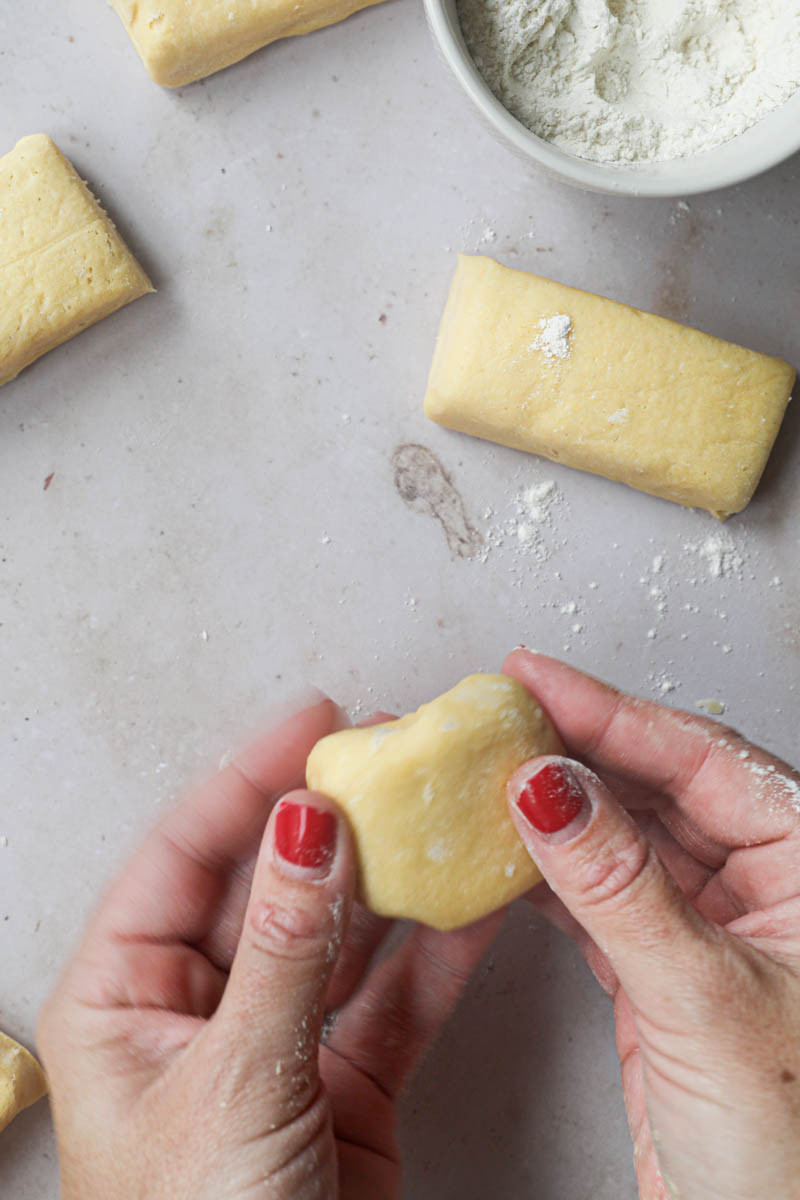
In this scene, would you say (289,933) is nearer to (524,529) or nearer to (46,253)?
(524,529)

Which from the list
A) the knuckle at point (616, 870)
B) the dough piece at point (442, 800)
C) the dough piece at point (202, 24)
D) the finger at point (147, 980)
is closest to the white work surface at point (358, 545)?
the dough piece at point (202, 24)

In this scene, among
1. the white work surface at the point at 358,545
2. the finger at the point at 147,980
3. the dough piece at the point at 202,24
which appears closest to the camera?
the finger at the point at 147,980

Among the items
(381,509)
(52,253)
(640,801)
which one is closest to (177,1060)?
(640,801)

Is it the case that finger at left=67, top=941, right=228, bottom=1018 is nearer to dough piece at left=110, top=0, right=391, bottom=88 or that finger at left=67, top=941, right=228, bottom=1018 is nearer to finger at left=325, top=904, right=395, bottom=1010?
finger at left=325, top=904, right=395, bottom=1010

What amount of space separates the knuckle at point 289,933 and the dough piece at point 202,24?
950mm

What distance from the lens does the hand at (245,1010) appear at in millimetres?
790

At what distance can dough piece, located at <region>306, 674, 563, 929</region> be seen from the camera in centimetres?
84

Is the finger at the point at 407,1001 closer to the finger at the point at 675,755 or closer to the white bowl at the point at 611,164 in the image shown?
the finger at the point at 675,755

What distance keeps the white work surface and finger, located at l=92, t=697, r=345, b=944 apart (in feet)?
0.43

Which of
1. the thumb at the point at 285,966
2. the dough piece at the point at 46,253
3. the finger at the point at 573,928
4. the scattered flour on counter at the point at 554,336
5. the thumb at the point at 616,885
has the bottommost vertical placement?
the finger at the point at 573,928

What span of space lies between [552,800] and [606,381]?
1.71 ft

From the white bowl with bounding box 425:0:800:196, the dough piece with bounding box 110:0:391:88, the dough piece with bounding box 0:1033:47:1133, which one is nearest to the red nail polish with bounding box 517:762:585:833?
the white bowl with bounding box 425:0:800:196

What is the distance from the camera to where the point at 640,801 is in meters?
1.08

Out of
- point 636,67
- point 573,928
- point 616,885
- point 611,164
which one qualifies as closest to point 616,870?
point 616,885
